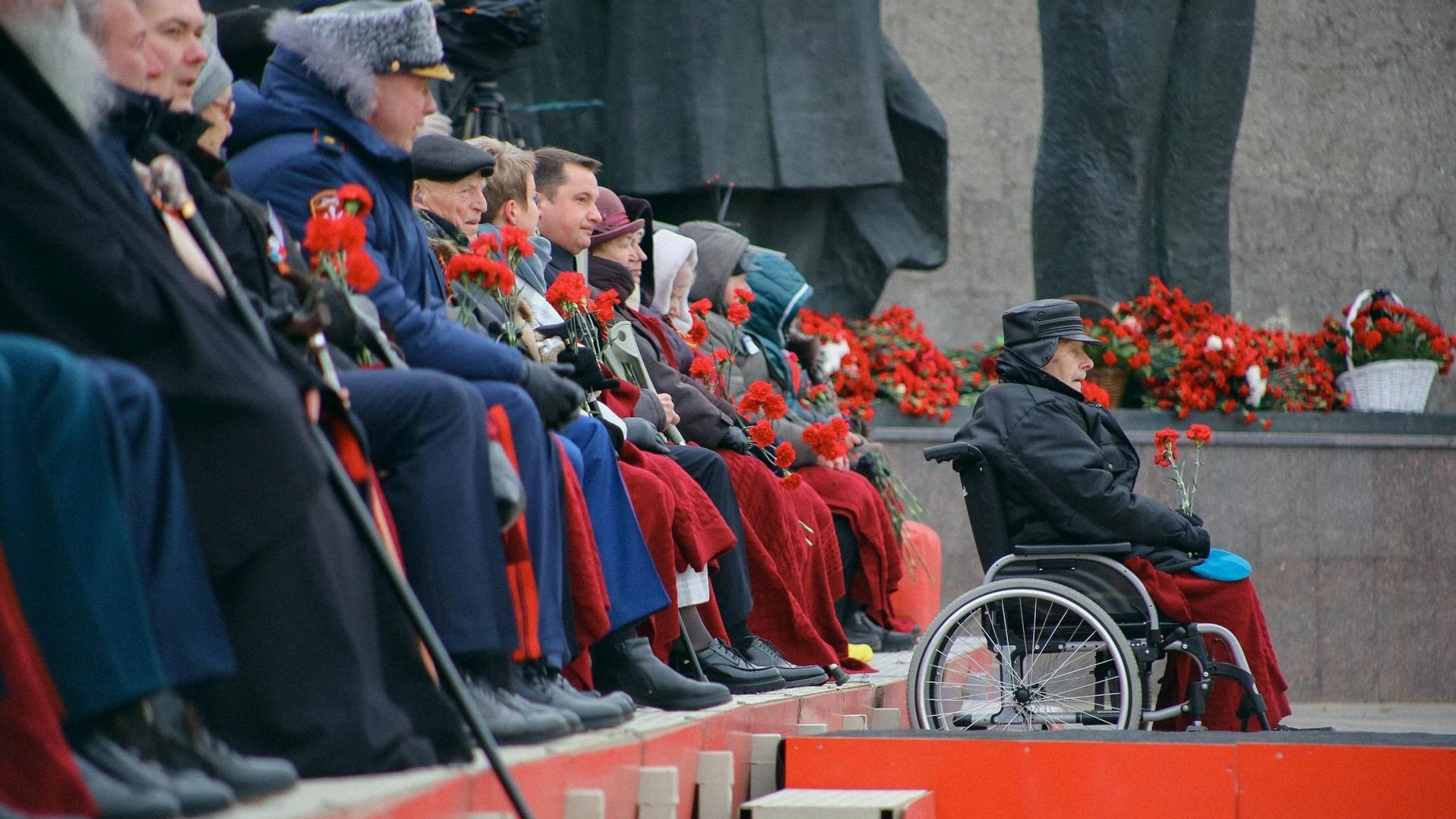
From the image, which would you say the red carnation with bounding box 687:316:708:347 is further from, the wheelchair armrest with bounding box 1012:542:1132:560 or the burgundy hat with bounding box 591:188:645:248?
the wheelchair armrest with bounding box 1012:542:1132:560

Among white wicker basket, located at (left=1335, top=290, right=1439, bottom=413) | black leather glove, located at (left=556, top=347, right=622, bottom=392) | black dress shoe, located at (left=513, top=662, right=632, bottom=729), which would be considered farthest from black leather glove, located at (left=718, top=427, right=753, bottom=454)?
white wicker basket, located at (left=1335, top=290, right=1439, bottom=413)

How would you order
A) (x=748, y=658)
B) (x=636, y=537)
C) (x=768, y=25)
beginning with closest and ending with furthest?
(x=636, y=537), (x=748, y=658), (x=768, y=25)

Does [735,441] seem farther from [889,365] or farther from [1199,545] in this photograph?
[889,365]

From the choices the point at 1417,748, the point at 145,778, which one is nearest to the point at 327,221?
the point at 145,778

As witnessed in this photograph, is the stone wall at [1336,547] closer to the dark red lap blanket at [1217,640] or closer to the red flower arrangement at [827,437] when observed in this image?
the red flower arrangement at [827,437]

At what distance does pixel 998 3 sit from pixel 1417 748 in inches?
341

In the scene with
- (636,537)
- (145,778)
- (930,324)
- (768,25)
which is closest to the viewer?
(145,778)

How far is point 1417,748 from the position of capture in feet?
11.7

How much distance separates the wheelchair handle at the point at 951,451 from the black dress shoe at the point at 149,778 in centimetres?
288

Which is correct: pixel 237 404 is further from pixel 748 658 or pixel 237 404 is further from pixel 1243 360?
pixel 1243 360

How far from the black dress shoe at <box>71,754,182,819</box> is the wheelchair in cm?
279

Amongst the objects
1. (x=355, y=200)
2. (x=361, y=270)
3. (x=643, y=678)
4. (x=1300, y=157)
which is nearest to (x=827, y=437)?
(x=643, y=678)

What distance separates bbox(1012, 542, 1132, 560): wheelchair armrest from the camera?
14.7 feet

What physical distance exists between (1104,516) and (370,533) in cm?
265
